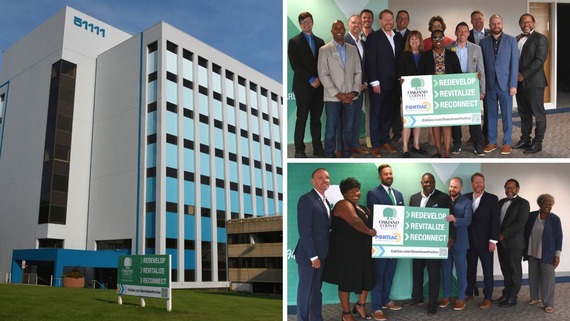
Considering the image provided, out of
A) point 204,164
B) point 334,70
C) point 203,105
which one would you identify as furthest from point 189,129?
point 334,70

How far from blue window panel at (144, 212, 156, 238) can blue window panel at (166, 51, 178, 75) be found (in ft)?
29.5

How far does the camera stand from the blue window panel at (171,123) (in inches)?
1329

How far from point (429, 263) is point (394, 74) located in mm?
2028

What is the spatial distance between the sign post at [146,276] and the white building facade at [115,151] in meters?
16.2

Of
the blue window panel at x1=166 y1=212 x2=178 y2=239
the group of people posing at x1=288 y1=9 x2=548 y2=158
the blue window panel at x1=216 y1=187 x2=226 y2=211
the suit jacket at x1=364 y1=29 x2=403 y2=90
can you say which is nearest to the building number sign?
the blue window panel at x1=216 y1=187 x2=226 y2=211

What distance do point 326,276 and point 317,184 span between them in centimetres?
93

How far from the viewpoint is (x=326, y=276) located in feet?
18.5

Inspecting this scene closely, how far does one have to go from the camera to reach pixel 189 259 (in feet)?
111

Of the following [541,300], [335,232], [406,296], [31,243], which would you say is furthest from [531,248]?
[31,243]

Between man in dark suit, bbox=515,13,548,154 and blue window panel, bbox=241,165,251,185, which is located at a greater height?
blue window panel, bbox=241,165,251,185

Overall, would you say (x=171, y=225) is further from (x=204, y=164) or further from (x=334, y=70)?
(x=334, y=70)

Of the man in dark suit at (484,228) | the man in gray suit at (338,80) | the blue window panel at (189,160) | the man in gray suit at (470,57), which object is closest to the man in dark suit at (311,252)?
the man in gray suit at (338,80)

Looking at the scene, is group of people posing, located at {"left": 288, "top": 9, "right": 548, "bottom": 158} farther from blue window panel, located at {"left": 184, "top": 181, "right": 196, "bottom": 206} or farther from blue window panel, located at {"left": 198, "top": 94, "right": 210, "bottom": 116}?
blue window panel, located at {"left": 198, "top": 94, "right": 210, "bottom": 116}

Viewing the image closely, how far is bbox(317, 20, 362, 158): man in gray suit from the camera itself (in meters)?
5.75
